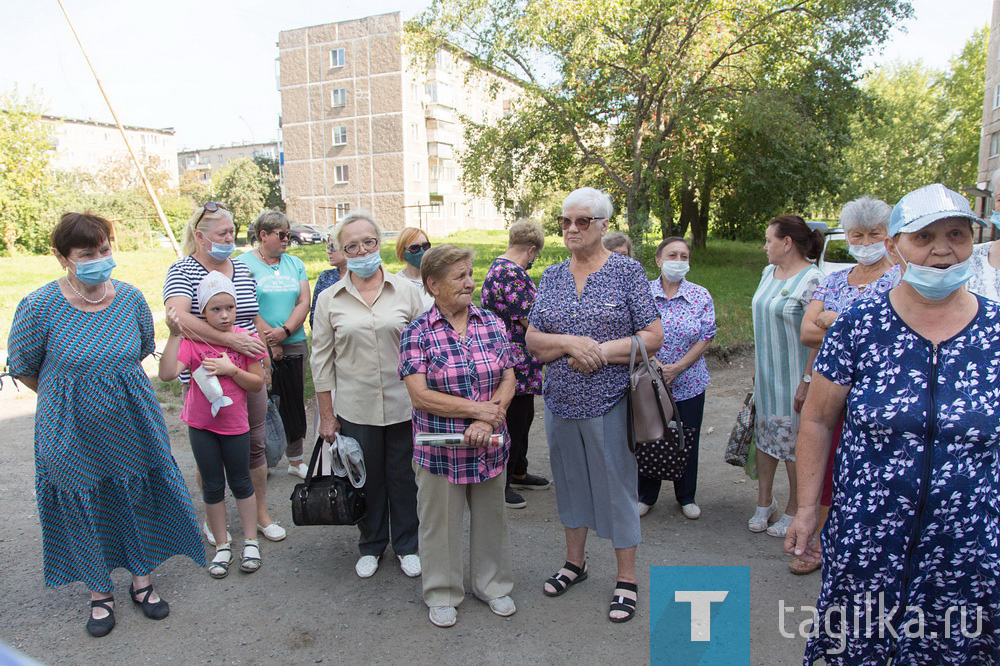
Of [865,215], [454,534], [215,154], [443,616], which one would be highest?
[215,154]

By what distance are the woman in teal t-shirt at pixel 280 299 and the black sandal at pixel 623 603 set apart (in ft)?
Answer: 9.79

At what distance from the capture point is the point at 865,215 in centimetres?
379

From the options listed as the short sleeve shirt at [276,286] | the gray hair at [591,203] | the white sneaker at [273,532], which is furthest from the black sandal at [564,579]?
the short sleeve shirt at [276,286]

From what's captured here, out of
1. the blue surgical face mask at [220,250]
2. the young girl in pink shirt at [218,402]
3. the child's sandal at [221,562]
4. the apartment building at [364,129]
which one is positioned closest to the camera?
the young girl in pink shirt at [218,402]

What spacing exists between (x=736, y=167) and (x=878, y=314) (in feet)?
Result: 61.8

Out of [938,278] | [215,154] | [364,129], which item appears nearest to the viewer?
[938,278]

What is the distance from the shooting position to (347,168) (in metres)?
52.0

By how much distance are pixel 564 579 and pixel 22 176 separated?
4018 centimetres

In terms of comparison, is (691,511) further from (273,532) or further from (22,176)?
(22,176)

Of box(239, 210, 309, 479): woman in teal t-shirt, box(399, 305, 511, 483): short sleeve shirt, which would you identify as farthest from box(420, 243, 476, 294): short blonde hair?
box(239, 210, 309, 479): woman in teal t-shirt

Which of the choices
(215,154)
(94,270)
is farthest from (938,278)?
(215,154)

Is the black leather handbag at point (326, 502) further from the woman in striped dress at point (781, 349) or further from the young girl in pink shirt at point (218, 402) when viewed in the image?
the woman in striped dress at point (781, 349)

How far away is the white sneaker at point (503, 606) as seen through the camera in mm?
3555

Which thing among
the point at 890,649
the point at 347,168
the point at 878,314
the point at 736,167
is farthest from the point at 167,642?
the point at 347,168
